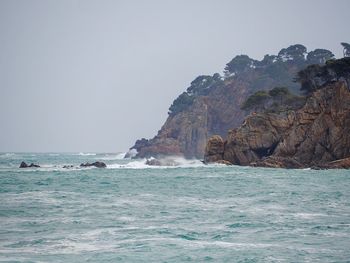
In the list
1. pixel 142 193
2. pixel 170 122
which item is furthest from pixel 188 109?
pixel 142 193

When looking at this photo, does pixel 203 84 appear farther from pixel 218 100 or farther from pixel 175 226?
pixel 175 226

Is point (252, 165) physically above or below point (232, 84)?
below

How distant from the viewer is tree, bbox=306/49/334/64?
15375cm

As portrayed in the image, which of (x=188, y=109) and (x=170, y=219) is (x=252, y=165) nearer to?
(x=170, y=219)

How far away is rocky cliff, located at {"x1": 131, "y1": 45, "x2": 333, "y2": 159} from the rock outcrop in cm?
5278

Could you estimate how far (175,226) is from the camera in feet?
72.5

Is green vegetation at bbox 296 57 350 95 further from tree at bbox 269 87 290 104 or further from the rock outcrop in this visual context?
tree at bbox 269 87 290 104

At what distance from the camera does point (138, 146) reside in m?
156

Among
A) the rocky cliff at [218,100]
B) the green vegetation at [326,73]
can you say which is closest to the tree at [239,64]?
the rocky cliff at [218,100]

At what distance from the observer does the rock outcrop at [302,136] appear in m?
69.9

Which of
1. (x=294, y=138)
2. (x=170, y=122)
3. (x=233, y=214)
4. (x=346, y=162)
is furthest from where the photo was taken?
(x=170, y=122)

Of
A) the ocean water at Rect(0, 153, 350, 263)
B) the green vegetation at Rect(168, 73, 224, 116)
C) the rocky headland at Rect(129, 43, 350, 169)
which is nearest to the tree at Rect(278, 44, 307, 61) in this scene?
the green vegetation at Rect(168, 73, 224, 116)

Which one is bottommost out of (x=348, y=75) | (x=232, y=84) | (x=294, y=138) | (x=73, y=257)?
(x=73, y=257)

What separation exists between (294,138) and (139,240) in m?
57.4
